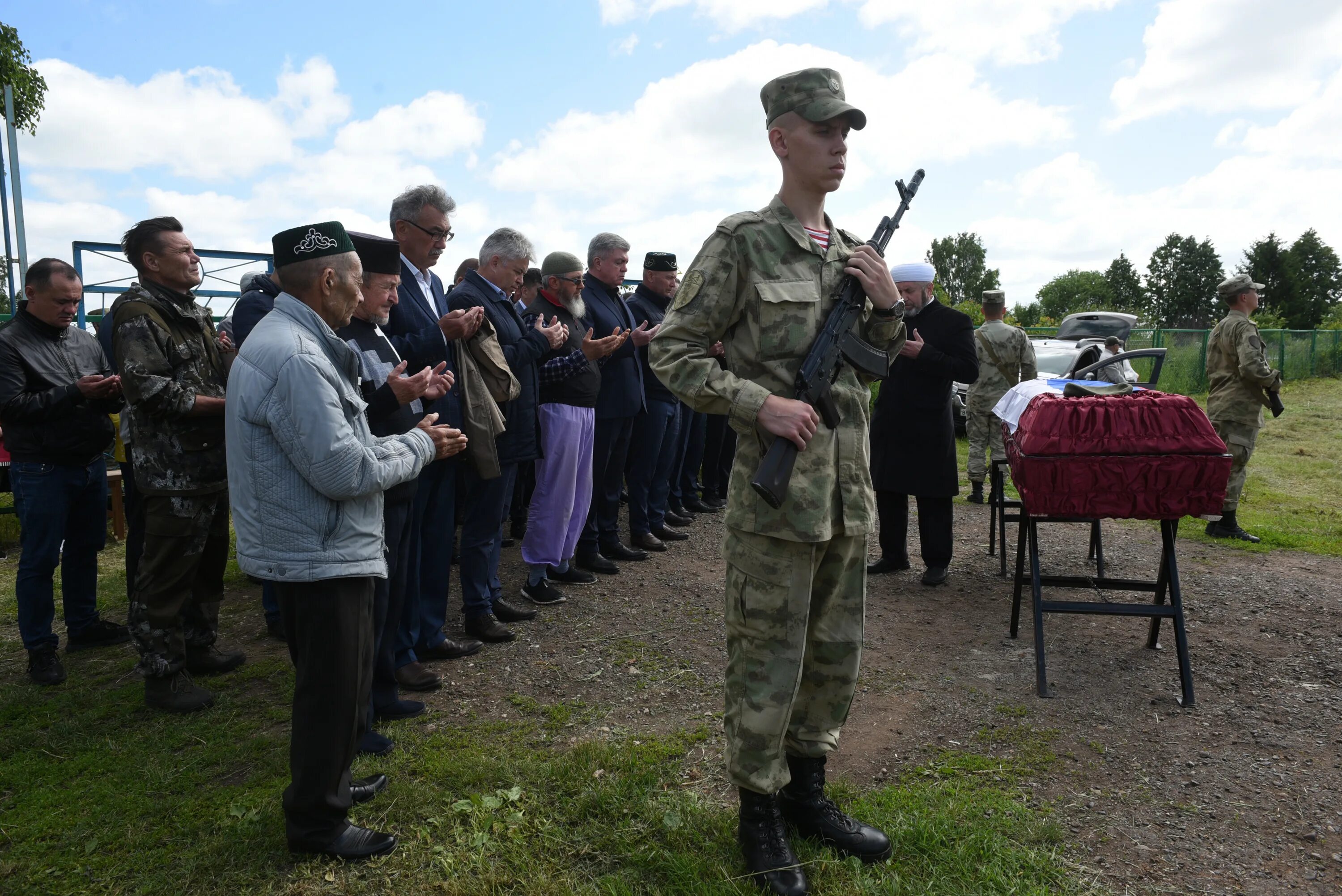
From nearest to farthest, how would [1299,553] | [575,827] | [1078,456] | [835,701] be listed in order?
[835,701] < [575,827] < [1078,456] < [1299,553]

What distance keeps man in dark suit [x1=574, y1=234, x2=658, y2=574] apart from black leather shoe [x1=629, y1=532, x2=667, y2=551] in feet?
1.64

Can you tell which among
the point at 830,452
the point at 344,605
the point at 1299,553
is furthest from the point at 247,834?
the point at 1299,553

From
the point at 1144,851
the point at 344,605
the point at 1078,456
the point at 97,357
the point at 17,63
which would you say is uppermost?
the point at 17,63

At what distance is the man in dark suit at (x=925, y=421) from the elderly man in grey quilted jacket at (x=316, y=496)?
3.89m

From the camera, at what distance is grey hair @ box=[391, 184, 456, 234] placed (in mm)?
4055

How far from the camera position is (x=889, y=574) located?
20.2 ft

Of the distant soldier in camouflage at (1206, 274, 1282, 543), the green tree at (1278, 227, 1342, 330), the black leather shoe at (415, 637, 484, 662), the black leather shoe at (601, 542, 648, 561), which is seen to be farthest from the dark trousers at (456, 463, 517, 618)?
the green tree at (1278, 227, 1342, 330)

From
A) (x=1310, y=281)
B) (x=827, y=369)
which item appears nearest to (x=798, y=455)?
(x=827, y=369)

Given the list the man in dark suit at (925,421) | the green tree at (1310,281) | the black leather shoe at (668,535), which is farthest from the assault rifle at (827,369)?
the green tree at (1310,281)

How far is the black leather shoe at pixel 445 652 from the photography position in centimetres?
449

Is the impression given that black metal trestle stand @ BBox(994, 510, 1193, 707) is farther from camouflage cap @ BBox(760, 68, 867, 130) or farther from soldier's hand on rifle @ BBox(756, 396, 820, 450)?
camouflage cap @ BBox(760, 68, 867, 130)

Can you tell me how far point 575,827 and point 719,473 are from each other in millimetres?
5919

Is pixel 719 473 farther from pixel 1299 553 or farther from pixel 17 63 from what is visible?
pixel 17 63

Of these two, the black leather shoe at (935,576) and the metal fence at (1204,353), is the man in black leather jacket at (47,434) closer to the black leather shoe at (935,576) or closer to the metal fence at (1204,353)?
the black leather shoe at (935,576)
